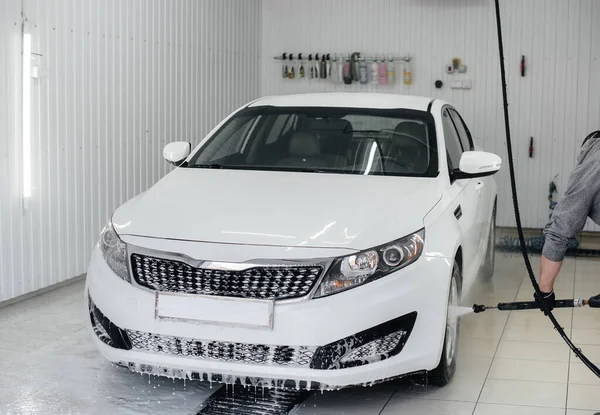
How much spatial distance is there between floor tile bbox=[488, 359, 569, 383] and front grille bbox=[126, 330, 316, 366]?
1.29m

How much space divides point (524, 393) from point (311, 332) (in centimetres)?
124

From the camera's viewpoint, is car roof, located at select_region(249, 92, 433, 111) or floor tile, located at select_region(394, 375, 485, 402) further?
car roof, located at select_region(249, 92, 433, 111)

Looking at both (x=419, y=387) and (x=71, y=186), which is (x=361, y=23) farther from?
(x=419, y=387)

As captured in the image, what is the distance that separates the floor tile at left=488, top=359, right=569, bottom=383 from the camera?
443 cm

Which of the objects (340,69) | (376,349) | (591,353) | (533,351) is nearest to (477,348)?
(533,351)

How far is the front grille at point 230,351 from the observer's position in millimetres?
3582

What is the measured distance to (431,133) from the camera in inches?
191

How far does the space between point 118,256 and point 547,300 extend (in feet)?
5.90

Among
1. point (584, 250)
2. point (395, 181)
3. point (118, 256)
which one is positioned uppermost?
point (395, 181)

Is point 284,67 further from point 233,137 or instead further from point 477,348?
point 477,348

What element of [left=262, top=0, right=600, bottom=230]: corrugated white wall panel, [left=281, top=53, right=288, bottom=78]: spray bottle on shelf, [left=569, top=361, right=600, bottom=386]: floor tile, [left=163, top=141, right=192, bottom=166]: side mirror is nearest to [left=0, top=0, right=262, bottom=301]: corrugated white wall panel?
[left=163, top=141, right=192, bottom=166]: side mirror

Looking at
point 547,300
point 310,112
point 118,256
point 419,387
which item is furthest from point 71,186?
point 547,300

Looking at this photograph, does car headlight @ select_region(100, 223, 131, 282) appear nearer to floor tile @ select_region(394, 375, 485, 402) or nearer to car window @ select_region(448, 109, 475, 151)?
floor tile @ select_region(394, 375, 485, 402)

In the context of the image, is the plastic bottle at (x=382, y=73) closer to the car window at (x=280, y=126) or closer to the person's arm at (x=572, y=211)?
the car window at (x=280, y=126)
